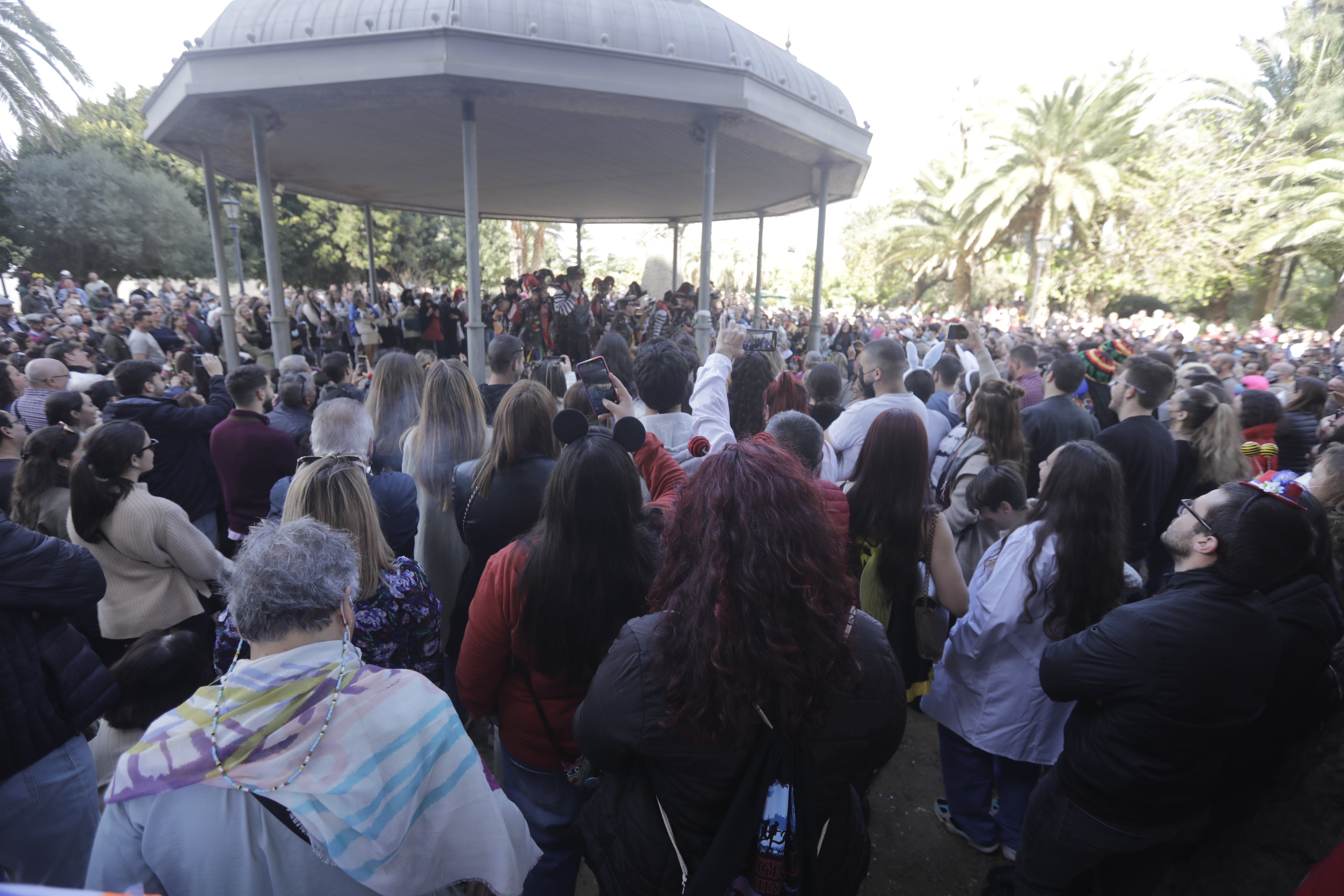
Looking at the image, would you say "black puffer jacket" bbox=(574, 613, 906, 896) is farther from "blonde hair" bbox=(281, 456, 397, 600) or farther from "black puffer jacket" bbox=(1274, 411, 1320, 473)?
"black puffer jacket" bbox=(1274, 411, 1320, 473)

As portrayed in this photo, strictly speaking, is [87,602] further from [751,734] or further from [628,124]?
[628,124]

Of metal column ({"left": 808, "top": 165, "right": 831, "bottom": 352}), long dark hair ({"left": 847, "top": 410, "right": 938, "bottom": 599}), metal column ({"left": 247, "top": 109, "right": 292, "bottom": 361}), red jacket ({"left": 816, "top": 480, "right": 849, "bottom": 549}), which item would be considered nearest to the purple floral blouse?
red jacket ({"left": 816, "top": 480, "right": 849, "bottom": 549})

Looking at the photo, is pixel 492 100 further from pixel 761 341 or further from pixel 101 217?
pixel 101 217

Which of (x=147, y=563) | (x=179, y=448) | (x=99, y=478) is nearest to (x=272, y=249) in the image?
A: (x=179, y=448)

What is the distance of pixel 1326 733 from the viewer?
2266mm

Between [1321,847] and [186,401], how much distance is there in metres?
6.44

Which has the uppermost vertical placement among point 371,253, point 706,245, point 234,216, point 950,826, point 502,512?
point 234,216

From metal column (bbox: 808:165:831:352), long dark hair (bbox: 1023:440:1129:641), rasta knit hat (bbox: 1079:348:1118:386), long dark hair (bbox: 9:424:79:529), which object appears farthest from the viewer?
metal column (bbox: 808:165:831:352)

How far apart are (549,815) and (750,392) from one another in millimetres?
3219

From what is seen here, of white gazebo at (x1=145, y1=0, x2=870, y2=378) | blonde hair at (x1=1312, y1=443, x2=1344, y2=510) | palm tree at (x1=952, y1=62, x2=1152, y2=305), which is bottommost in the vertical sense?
blonde hair at (x1=1312, y1=443, x2=1344, y2=510)

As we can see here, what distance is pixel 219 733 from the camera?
120 centimetres

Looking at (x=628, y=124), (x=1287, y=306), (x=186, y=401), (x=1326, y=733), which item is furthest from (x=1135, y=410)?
(x=1287, y=306)

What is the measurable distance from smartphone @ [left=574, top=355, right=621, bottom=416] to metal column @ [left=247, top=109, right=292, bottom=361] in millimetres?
6407

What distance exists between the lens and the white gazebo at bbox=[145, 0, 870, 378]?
6.23 metres
